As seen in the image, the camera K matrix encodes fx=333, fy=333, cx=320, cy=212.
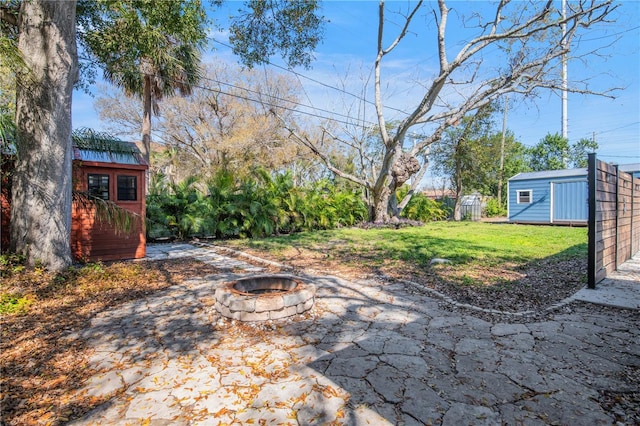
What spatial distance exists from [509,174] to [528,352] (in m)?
26.4

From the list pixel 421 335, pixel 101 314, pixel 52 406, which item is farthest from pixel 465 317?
pixel 101 314

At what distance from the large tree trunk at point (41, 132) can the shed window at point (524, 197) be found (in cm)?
1912

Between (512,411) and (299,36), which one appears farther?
(299,36)

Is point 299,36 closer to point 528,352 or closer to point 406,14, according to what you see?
point 406,14

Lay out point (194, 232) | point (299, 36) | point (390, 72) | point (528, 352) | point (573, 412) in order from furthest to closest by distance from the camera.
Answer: point (390, 72)
point (194, 232)
point (299, 36)
point (528, 352)
point (573, 412)

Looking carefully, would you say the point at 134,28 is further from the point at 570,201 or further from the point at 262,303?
the point at 570,201

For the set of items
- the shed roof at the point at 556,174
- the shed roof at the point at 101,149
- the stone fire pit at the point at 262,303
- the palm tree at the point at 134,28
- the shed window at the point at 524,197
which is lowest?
the stone fire pit at the point at 262,303

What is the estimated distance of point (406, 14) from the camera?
34.5ft

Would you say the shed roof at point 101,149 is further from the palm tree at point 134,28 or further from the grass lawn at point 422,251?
the grass lawn at point 422,251

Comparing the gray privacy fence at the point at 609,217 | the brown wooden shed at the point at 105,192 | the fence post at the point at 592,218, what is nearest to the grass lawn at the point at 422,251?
the gray privacy fence at the point at 609,217

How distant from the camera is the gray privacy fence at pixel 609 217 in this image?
4398mm

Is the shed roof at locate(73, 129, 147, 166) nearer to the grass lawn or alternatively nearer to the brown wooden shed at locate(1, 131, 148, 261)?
the brown wooden shed at locate(1, 131, 148, 261)

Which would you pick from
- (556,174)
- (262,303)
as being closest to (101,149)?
(262,303)

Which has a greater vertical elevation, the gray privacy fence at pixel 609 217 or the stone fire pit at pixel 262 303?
the gray privacy fence at pixel 609 217
